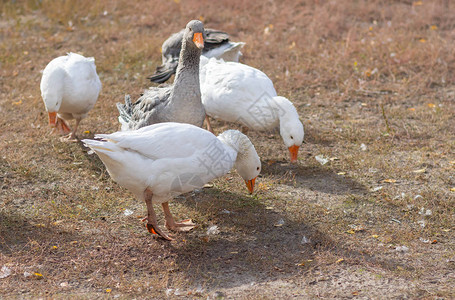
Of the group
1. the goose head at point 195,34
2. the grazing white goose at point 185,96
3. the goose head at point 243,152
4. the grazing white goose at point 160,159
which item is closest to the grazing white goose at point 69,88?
the grazing white goose at point 185,96

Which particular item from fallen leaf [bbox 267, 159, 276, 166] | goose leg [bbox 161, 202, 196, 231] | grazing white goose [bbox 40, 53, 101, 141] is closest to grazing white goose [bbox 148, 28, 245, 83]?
grazing white goose [bbox 40, 53, 101, 141]

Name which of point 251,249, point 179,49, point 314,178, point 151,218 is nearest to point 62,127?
point 179,49

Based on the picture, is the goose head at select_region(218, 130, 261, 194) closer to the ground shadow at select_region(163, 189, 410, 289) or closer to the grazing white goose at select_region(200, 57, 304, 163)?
the ground shadow at select_region(163, 189, 410, 289)

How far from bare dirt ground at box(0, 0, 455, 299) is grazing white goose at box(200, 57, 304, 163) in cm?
50

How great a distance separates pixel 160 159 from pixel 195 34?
4.88ft

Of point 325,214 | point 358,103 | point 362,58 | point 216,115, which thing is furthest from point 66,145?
point 362,58

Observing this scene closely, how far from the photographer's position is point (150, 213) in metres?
4.65

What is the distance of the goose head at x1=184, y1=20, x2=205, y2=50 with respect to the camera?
5.26m

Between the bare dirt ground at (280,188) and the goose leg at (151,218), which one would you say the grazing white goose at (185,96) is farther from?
the goose leg at (151,218)

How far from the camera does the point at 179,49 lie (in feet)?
24.3

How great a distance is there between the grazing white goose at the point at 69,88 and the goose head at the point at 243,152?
234cm

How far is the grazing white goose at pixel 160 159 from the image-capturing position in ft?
14.5

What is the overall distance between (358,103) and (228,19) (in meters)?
4.15

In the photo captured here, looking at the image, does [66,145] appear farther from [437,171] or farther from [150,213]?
[437,171]
